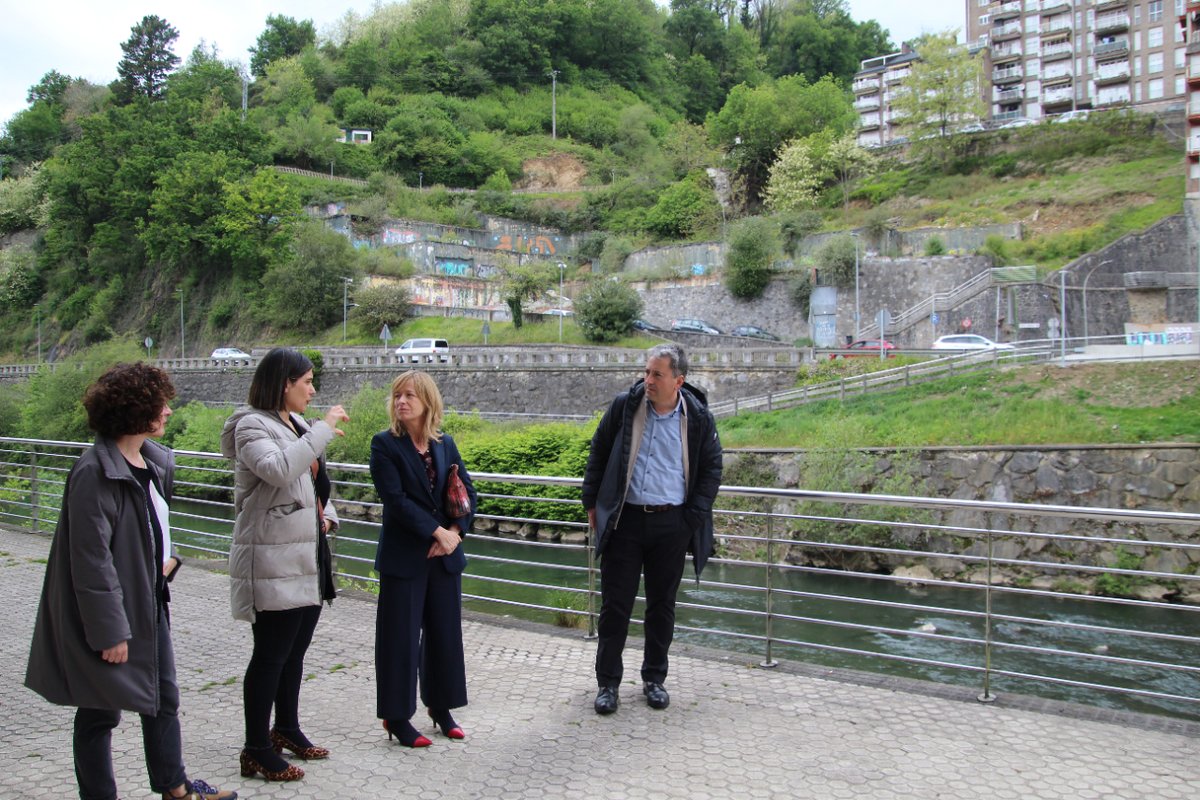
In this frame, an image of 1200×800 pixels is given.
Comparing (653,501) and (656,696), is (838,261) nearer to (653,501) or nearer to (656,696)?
(653,501)

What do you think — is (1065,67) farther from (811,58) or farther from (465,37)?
(465,37)

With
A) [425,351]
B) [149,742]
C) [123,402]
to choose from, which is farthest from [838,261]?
[149,742]

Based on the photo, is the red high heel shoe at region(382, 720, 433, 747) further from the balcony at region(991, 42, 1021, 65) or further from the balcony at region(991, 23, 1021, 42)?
the balcony at region(991, 23, 1021, 42)

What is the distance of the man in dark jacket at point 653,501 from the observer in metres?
5.23

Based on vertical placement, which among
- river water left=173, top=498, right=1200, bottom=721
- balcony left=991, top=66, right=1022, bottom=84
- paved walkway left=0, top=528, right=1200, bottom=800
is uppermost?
balcony left=991, top=66, right=1022, bottom=84

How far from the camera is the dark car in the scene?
43125 millimetres

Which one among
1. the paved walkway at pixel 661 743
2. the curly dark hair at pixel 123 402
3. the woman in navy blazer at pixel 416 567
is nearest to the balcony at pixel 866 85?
the paved walkway at pixel 661 743

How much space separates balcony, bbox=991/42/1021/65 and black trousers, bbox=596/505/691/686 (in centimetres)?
7639

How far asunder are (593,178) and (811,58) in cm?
3312

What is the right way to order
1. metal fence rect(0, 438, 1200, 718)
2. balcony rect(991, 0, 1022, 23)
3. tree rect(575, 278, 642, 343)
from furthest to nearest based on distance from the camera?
1. balcony rect(991, 0, 1022, 23)
2. tree rect(575, 278, 642, 343)
3. metal fence rect(0, 438, 1200, 718)

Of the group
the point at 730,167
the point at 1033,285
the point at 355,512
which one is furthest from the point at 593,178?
the point at 355,512

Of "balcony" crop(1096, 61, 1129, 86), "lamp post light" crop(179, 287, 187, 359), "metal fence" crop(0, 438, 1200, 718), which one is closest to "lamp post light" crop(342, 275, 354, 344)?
"lamp post light" crop(179, 287, 187, 359)

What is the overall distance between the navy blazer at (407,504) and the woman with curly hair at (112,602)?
1084 millimetres

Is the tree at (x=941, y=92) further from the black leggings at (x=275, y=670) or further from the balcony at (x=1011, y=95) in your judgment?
the black leggings at (x=275, y=670)
